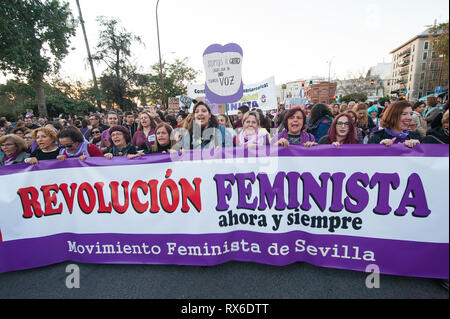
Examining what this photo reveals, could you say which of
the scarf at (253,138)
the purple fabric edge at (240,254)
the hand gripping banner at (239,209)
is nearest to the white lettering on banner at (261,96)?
the scarf at (253,138)

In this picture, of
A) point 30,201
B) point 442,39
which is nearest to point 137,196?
point 30,201

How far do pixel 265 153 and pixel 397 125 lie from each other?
62.2 inches

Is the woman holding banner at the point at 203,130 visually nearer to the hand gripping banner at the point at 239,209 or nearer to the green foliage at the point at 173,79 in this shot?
the hand gripping banner at the point at 239,209

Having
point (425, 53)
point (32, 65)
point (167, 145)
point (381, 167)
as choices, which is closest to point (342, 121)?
point (381, 167)

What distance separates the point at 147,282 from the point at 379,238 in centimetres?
237

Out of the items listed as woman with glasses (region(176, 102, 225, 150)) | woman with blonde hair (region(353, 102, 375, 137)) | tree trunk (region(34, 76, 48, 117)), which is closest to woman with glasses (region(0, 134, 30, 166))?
woman with glasses (region(176, 102, 225, 150))

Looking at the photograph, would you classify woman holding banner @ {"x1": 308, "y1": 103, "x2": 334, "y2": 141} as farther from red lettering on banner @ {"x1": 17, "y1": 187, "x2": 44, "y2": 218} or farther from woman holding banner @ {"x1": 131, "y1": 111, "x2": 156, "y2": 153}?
red lettering on banner @ {"x1": 17, "y1": 187, "x2": 44, "y2": 218}

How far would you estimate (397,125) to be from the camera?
8.77 ft

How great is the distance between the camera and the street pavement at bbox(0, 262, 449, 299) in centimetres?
218

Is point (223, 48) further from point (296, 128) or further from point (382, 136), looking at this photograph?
point (382, 136)

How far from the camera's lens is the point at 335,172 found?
234 cm

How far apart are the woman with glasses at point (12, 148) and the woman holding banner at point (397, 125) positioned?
4515mm

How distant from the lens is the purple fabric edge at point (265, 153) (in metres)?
2.18

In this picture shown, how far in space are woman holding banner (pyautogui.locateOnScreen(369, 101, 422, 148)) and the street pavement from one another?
145 centimetres
